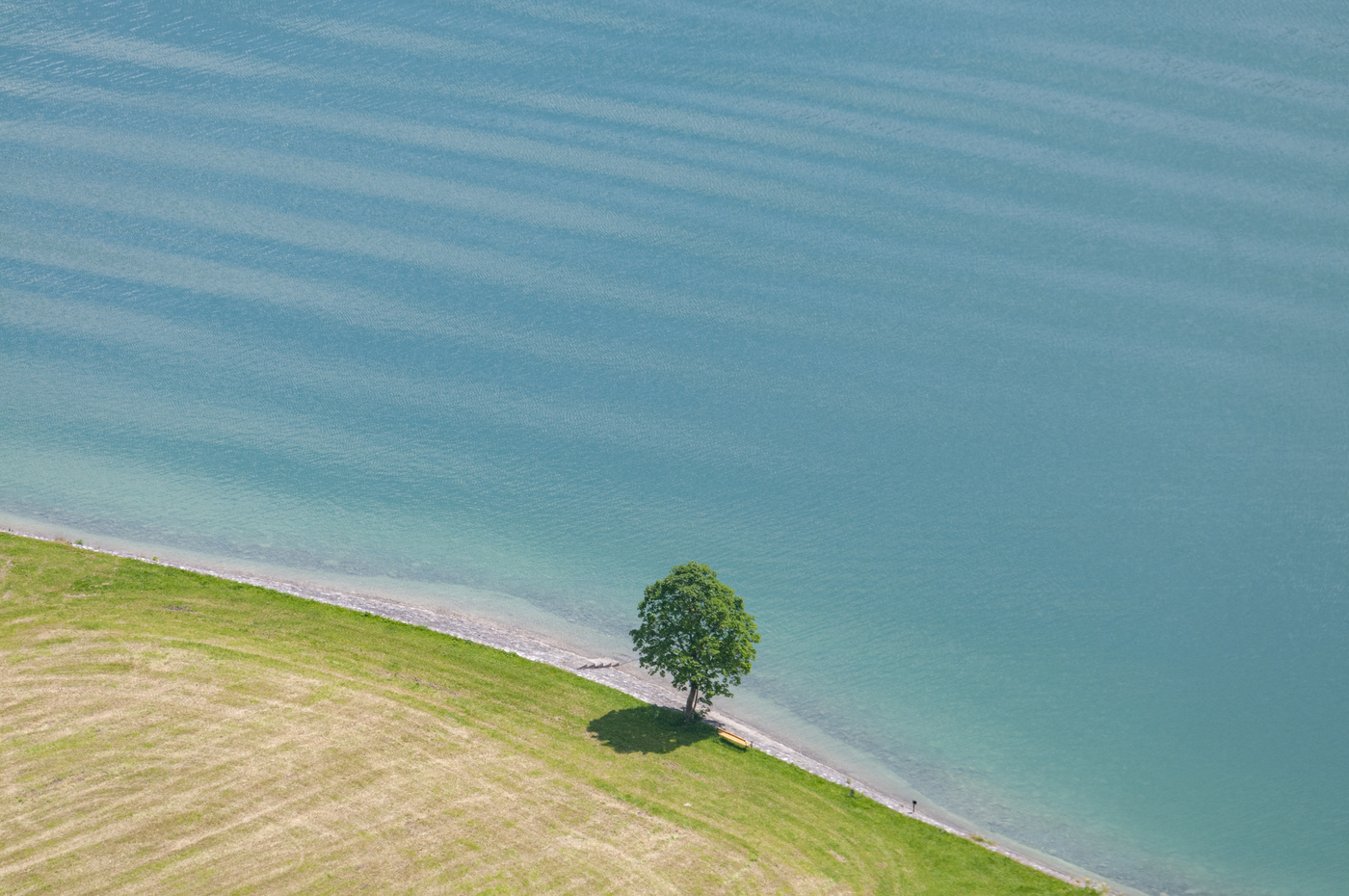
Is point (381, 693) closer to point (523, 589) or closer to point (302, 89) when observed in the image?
point (523, 589)

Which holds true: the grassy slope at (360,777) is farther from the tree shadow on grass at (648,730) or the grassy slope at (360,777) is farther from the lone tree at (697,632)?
the lone tree at (697,632)

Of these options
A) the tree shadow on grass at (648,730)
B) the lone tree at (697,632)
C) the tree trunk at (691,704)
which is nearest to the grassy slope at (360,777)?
the tree shadow on grass at (648,730)

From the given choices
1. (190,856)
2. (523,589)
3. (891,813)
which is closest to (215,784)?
(190,856)

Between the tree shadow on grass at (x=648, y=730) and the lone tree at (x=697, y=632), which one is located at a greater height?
the lone tree at (x=697, y=632)

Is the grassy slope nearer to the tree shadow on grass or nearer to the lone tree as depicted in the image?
the tree shadow on grass

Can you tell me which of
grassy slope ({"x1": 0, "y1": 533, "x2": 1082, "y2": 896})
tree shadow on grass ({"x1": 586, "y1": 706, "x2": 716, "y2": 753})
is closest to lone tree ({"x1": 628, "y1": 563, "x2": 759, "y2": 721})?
tree shadow on grass ({"x1": 586, "y1": 706, "x2": 716, "y2": 753})
